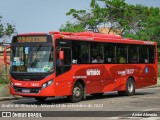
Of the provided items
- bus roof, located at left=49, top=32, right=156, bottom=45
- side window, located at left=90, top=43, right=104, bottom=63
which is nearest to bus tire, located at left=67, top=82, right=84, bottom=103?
side window, located at left=90, top=43, right=104, bottom=63

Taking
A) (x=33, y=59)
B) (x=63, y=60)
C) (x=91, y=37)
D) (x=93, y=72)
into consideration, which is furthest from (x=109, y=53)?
(x=33, y=59)

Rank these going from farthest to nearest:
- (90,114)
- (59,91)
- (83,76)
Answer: (83,76), (59,91), (90,114)

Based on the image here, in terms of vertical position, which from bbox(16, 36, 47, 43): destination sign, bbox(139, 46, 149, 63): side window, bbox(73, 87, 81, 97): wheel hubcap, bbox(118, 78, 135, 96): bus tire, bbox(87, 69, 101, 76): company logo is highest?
bbox(16, 36, 47, 43): destination sign

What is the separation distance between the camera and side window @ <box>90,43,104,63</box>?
20.6 metres

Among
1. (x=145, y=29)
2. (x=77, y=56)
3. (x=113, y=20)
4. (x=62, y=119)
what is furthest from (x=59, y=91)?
(x=113, y=20)

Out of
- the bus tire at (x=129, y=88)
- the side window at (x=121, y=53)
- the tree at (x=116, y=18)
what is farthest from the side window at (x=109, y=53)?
the tree at (x=116, y=18)

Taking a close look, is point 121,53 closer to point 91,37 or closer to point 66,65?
point 91,37

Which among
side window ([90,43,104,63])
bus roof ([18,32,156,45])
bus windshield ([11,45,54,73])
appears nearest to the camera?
bus windshield ([11,45,54,73])

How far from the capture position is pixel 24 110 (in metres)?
15.7

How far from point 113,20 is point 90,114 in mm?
44346

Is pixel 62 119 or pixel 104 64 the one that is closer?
pixel 62 119

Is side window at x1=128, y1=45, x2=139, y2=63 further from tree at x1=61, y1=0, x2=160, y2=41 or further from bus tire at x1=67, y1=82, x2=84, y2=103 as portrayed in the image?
tree at x1=61, y1=0, x2=160, y2=41

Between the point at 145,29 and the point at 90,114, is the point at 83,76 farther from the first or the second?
the point at 145,29

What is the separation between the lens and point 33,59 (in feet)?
59.7
